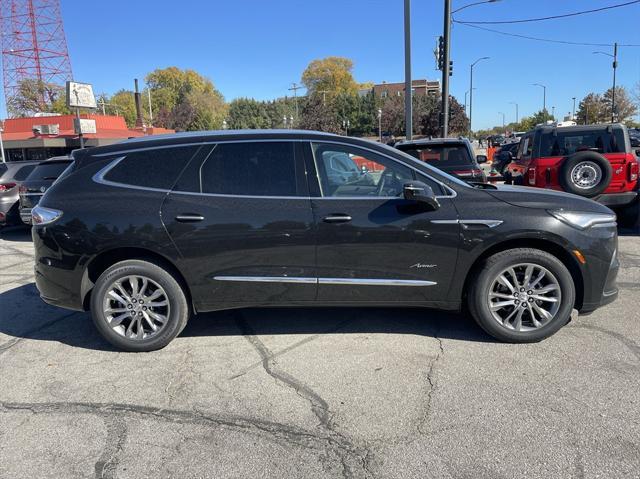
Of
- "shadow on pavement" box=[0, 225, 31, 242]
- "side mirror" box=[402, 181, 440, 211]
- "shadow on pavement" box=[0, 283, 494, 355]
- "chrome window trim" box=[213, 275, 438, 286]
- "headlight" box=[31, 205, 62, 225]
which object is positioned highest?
"side mirror" box=[402, 181, 440, 211]

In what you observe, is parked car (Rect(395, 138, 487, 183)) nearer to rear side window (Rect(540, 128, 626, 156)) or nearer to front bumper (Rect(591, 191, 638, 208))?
rear side window (Rect(540, 128, 626, 156))

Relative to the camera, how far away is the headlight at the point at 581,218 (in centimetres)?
Result: 398

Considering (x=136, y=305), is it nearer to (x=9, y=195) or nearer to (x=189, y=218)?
(x=189, y=218)

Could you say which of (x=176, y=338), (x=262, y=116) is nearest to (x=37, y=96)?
(x=262, y=116)

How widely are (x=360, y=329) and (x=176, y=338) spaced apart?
1680 millimetres

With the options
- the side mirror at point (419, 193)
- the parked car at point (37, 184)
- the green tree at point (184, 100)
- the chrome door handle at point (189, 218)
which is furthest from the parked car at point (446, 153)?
the green tree at point (184, 100)

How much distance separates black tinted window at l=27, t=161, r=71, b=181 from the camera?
32.0ft

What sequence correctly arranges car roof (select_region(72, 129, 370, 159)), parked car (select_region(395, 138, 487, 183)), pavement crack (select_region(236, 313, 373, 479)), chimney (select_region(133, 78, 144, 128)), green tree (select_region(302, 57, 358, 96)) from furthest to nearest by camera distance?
green tree (select_region(302, 57, 358, 96)), chimney (select_region(133, 78, 144, 128)), parked car (select_region(395, 138, 487, 183)), car roof (select_region(72, 129, 370, 159)), pavement crack (select_region(236, 313, 373, 479))

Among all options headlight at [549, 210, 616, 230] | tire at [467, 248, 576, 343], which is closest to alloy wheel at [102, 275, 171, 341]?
tire at [467, 248, 576, 343]

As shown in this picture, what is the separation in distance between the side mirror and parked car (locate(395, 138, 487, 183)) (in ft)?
16.9

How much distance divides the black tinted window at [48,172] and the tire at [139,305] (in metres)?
6.77

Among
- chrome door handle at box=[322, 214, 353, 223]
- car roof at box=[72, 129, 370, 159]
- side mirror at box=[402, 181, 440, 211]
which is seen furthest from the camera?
car roof at box=[72, 129, 370, 159]

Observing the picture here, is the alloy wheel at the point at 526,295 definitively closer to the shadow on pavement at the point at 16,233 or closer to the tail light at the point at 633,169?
the tail light at the point at 633,169

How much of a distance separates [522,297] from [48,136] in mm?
38111
